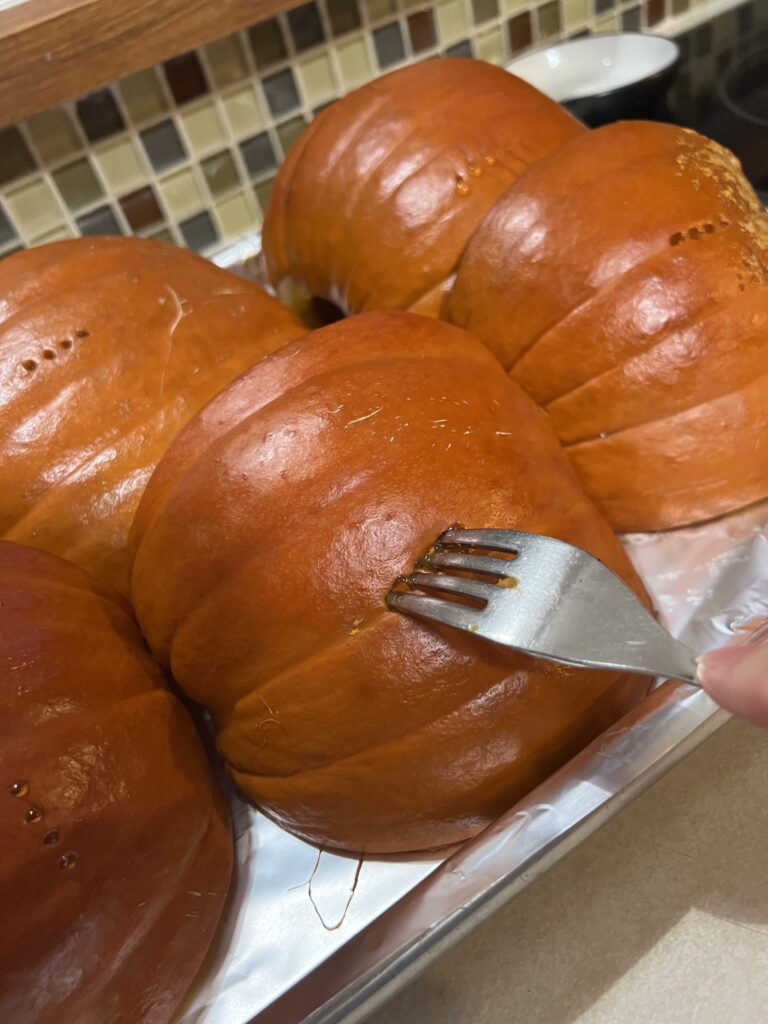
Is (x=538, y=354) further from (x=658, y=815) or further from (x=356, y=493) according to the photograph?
(x=658, y=815)

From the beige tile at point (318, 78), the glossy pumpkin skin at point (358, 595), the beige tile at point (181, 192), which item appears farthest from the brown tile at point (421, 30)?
the glossy pumpkin skin at point (358, 595)

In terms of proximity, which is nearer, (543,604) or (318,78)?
(543,604)

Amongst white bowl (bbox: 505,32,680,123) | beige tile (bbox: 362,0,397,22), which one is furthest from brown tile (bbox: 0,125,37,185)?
white bowl (bbox: 505,32,680,123)

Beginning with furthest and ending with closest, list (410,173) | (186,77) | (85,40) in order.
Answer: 1. (186,77)
2. (85,40)
3. (410,173)

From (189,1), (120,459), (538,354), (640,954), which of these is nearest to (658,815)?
(640,954)

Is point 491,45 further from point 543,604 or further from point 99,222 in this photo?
point 543,604

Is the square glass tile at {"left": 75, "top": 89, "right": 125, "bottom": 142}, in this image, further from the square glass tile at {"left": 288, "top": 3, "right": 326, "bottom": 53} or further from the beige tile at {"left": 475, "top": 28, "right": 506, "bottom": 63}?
the beige tile at {"left": 475, "top": 28, "right": 506, "bottom": 63}

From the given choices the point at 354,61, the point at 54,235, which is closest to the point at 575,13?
the point at 354,61
